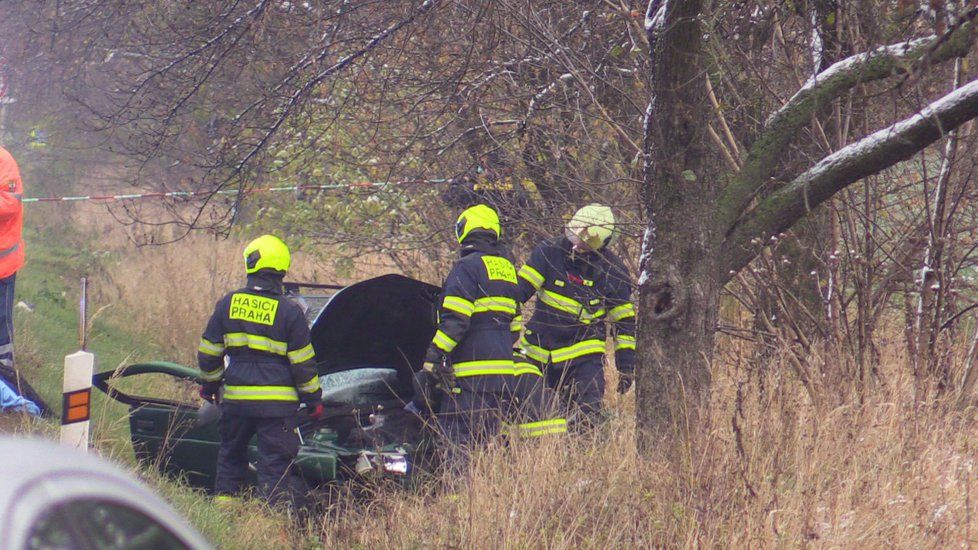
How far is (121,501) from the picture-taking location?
4.99 feet

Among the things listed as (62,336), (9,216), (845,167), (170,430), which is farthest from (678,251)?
(62,336)

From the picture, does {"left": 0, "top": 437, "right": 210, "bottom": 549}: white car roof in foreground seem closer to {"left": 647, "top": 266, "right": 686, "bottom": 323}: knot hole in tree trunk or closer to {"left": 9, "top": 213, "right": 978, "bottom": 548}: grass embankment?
{"left": 9, "top": 213, "right": 978, "bottom": 548}: grass embankment

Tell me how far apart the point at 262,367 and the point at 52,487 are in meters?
4.47

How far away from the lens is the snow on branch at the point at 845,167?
414 cm

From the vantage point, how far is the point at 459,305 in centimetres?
601

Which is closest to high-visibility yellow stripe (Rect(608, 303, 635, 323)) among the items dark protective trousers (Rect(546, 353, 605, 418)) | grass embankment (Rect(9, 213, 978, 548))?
dark protective trousers (Rect(546, 353, 605, 418))

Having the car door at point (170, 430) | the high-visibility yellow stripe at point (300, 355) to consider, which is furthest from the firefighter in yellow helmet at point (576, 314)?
the car door at point (170, 430)

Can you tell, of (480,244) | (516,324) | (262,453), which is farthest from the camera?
(516,324)

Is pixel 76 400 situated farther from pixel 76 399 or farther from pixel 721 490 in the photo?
pixel 721 490

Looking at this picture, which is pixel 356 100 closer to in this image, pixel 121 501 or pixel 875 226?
pixel 875 226

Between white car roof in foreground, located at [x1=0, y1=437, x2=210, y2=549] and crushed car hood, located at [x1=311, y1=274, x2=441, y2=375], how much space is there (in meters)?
4.39

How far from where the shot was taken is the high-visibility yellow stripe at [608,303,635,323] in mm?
6719

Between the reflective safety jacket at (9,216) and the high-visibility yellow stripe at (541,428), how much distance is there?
13.6 feet

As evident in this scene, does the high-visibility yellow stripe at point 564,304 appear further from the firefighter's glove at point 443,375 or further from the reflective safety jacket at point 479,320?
the firefighter's glove at point 443,375
